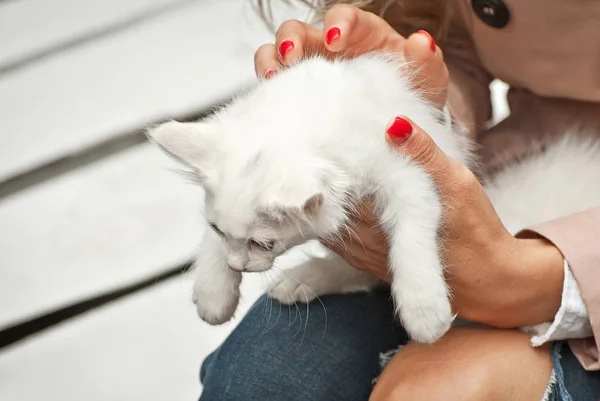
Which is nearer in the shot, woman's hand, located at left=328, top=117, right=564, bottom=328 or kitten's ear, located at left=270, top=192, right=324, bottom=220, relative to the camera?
kitten's ear, located at left=270, top=192, right=324, bottom=220

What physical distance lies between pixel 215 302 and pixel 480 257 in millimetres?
335

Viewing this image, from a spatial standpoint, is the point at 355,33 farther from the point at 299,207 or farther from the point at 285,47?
the point at 299,207

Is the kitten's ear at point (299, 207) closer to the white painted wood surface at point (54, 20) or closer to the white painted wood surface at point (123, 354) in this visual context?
the white painted wood surface at point (123, 354)

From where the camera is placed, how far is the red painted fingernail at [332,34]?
857 millimetres

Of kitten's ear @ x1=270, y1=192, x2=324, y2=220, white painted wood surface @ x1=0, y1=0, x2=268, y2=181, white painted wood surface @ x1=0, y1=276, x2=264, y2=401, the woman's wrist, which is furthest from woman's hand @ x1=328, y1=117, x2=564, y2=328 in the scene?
white painted wood surface @ x1=0, y1=0, x2=268, y2=181

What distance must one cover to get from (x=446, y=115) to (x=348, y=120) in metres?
0.24

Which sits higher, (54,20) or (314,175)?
(314,175)

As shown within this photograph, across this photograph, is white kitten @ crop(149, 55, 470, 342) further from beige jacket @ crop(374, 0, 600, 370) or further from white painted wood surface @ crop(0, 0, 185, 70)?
white painted wood surface @ crop(0, 0, 185, 70)

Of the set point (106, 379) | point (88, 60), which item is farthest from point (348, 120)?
point (88, 60)

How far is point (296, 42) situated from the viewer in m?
0.89

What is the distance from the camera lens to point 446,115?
955 mm

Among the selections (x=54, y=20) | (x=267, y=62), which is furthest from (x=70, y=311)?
(x=54, y=20)

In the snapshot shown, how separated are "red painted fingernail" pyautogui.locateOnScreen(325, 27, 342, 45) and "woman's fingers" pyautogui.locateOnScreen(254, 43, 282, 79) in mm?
77

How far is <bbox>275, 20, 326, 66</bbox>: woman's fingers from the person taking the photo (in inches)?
34.9
